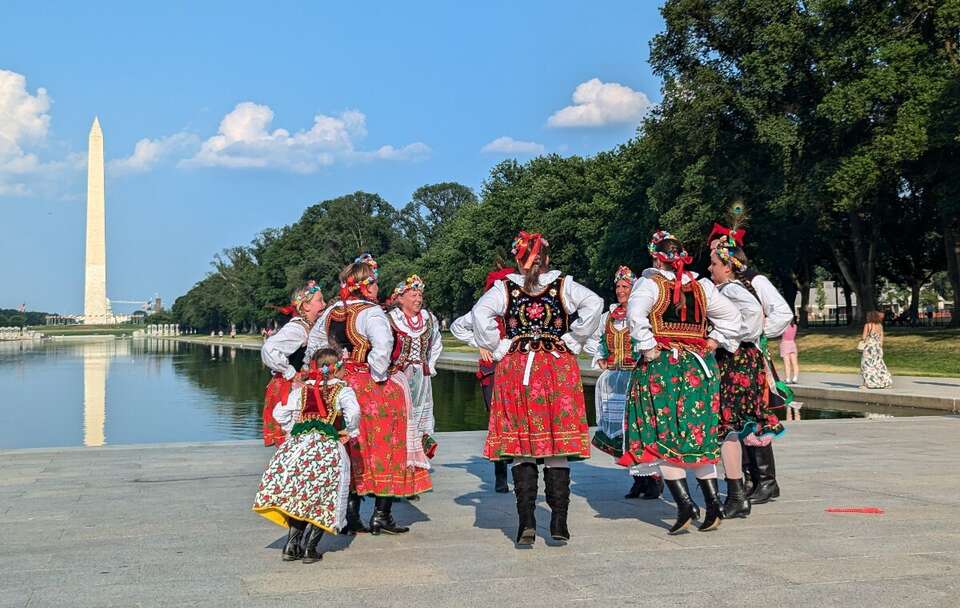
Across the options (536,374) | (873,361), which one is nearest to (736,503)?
(536,374)

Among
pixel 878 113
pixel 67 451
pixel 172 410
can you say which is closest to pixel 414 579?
pixel 67 451

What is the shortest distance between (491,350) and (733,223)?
2.52 metres

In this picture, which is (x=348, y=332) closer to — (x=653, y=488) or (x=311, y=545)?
(x=311, y=545)

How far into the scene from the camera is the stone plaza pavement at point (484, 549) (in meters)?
5.45

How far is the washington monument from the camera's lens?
9650 centimetres

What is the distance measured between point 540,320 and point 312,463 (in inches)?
68.0

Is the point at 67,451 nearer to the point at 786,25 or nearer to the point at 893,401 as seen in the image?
the point at 893,401

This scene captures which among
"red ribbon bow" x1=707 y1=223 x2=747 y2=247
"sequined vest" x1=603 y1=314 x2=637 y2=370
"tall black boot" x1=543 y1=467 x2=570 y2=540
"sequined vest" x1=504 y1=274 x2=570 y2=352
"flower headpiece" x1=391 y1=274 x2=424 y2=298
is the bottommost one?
"tall black boot" x1=543 y1=467 x2=570 y2=540

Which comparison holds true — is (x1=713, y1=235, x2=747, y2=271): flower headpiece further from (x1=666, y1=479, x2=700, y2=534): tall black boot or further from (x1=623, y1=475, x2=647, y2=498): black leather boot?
(x1=623, y1=475, x2=647, y2=498): black leather boot

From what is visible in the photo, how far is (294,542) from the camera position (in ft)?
21.0

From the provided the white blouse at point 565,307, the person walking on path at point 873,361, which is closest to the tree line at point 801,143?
the person walking on path at point 873,361

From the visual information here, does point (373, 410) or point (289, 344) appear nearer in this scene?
point (373, 410)

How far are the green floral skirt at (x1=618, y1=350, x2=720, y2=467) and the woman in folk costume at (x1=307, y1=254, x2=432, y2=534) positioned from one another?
1.55m

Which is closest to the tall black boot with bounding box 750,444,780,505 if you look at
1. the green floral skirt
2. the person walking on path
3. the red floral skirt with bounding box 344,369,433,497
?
the green floral skirt
